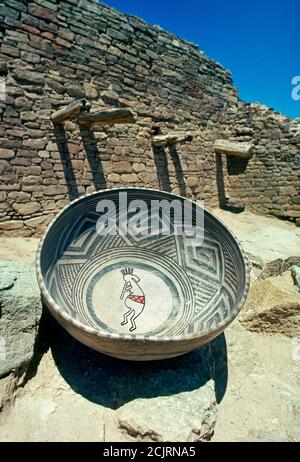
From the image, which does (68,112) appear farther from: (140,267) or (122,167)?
(140,267)

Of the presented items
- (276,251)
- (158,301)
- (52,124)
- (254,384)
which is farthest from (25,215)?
(276,251)

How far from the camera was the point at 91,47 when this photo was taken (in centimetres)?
487

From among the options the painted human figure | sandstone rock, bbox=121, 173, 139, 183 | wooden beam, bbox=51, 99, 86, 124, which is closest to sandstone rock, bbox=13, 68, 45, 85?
wooden beam, bbox=51, 99, 86, 124

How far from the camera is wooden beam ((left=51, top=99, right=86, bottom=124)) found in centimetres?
398

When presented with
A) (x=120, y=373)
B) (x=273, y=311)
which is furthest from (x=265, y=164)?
(x=120, y=373)

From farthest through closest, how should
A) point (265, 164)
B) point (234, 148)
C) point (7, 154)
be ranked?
1. point (265, 164)
2. point (234, 148)
3. point (7, 154)

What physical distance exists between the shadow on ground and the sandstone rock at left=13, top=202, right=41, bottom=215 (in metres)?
2.05

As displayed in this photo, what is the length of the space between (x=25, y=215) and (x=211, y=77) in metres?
5.67

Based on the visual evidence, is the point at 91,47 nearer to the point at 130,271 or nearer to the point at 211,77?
the point at 211,77

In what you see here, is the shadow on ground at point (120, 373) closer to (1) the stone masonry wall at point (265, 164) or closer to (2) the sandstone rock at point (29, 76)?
(2) the sandstone rock at point (29, 76)

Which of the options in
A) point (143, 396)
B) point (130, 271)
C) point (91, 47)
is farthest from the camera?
point (91, 47)

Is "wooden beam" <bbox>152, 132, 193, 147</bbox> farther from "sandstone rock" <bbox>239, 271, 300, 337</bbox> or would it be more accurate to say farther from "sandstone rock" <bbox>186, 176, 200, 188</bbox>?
"sandstone rock" <bbox>239, 271, 300, 337</bbox>

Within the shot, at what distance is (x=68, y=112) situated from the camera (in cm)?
408

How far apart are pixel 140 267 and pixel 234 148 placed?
5.41 metres
